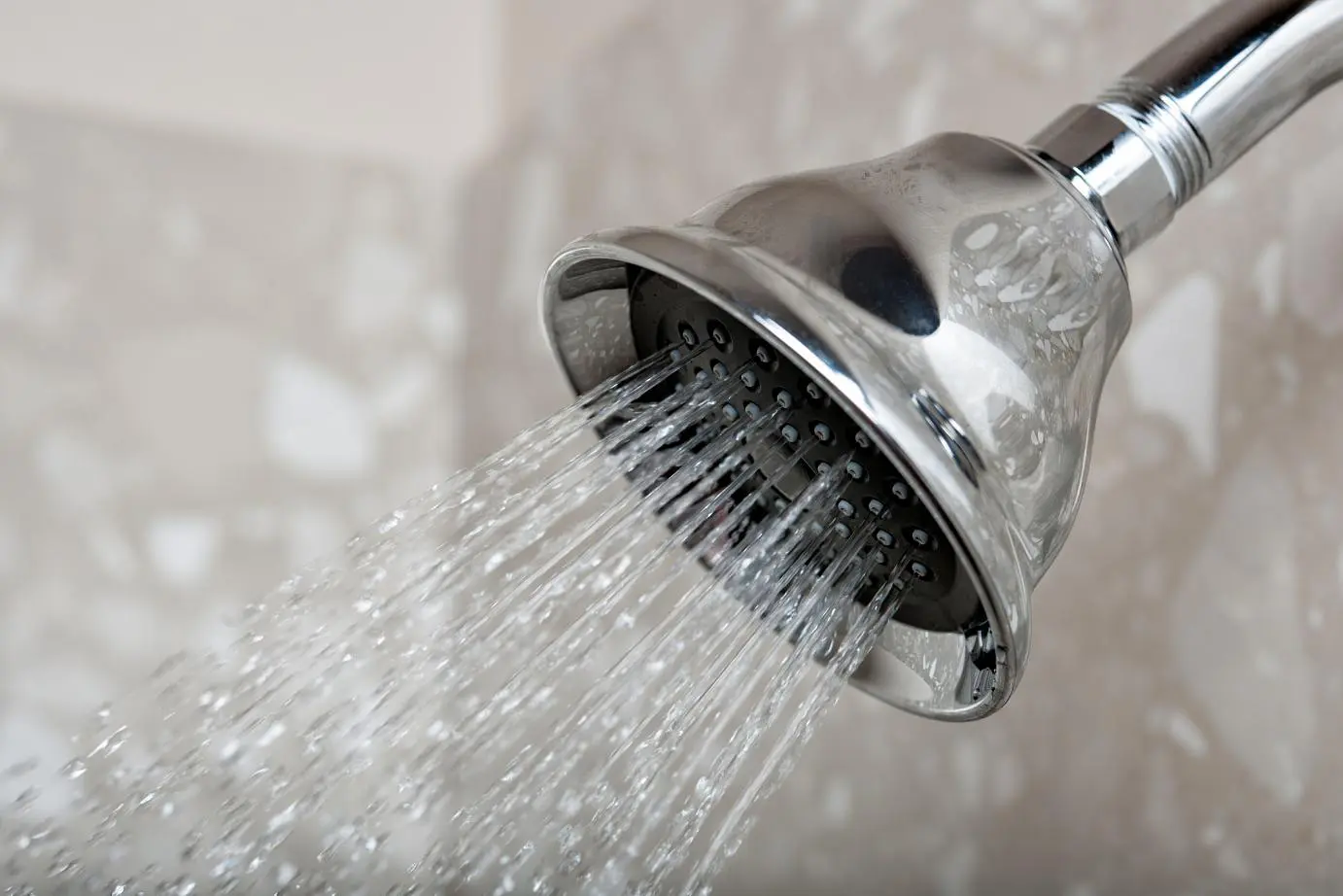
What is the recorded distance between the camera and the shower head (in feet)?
1.01

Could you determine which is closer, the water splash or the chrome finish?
the chrome finish

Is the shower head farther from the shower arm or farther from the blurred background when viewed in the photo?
the blurred background

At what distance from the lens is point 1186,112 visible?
0.38 m

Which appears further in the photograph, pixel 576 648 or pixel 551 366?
pixel 551 366

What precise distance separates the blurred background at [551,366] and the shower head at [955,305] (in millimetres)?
176

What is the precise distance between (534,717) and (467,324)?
71 centimetres

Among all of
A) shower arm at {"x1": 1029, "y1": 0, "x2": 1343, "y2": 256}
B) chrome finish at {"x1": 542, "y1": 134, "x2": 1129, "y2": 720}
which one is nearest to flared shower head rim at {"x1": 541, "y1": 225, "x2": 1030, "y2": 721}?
chrome finish at {"x1": 542, "y1": 134, "x2": 1129, "y2": 720}

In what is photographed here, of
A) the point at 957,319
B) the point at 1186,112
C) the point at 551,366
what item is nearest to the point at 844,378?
the point at 957,319

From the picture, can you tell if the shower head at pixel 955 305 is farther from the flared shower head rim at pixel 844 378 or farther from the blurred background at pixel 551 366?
the blurred background at pixel 551 366

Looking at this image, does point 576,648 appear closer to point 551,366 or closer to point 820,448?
point 820,448

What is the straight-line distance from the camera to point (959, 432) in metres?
0.31

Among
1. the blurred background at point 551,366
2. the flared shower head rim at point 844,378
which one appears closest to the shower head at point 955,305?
the flared shower head rim at point 844,378

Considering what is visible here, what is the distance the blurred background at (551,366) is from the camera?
1.75 feet

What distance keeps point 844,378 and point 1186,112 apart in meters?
0.17
